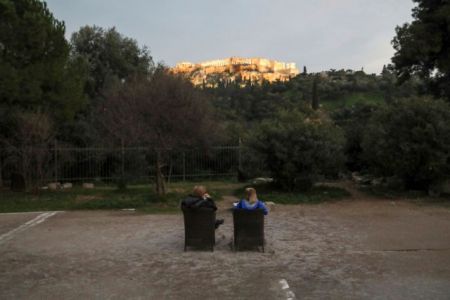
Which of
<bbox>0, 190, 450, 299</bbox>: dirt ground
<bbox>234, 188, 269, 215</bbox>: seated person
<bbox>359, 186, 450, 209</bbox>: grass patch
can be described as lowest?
<bbox>0, 190, 450, 299</bbox>: dirt ground

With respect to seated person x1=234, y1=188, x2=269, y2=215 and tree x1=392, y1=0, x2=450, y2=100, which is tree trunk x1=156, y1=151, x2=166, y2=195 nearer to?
seated person x1=234, y1=188, x2=269, y2=215

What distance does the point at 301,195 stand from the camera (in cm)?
1534

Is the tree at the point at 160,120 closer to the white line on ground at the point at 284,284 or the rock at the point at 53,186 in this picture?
the rock at the point at 53,186

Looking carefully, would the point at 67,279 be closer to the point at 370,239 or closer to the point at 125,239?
→ the point at 125,239

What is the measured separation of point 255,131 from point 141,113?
13.0 ft

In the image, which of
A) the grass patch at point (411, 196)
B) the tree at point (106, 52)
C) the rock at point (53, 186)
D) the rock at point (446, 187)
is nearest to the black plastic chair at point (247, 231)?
the grass patch at point (411, 196)

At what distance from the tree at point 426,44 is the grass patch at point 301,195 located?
8.53 meters

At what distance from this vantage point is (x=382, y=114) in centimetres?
1599

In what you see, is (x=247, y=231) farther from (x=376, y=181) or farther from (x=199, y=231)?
(x=376, y=181)

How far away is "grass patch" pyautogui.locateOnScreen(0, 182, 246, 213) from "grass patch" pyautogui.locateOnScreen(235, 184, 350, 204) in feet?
4.72

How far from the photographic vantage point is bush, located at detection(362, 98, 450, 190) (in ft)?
48.1

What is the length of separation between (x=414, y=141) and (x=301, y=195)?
3.96 m

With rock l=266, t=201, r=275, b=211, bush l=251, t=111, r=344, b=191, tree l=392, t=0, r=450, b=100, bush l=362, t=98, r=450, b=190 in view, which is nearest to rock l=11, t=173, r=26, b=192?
bush l=251, t=111, r=344, b=191

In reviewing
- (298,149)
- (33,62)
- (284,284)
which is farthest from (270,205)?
(33,62)
